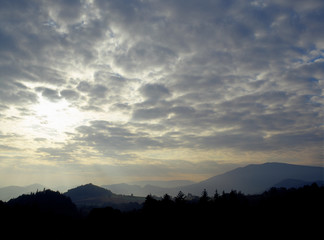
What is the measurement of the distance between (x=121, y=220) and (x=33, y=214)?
197 ft

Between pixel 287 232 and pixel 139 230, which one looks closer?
pixel 287 232

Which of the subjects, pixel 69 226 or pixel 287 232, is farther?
pixel 69 226

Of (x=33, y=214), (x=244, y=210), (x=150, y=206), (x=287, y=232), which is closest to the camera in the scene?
(x=287, y=232)

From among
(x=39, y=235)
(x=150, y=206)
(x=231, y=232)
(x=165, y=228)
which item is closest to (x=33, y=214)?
(x=39, y=235)

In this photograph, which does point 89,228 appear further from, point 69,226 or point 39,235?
point 39,235

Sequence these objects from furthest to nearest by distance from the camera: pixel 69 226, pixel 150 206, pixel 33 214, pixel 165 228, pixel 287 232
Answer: pixel 33 214 < pixel 69 226 < pixel 150 206 < pixel 165 228 < pixel 287 232

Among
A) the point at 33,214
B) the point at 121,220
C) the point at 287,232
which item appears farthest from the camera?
the point at 33,214

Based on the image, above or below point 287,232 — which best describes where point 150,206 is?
above

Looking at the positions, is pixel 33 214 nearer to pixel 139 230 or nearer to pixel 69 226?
pixel 69 226

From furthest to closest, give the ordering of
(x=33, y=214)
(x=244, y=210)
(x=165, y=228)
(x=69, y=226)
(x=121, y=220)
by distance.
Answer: (x=33, y=214) → (x=69, y=226) → (x=121, y=220) → (x=244, y=210) → (x=165, y=228)

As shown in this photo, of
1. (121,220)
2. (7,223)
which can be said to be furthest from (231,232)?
(7,223)

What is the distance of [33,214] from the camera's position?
121125 mm

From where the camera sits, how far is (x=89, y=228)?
8988 centimetres

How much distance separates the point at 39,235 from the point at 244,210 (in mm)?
84670
